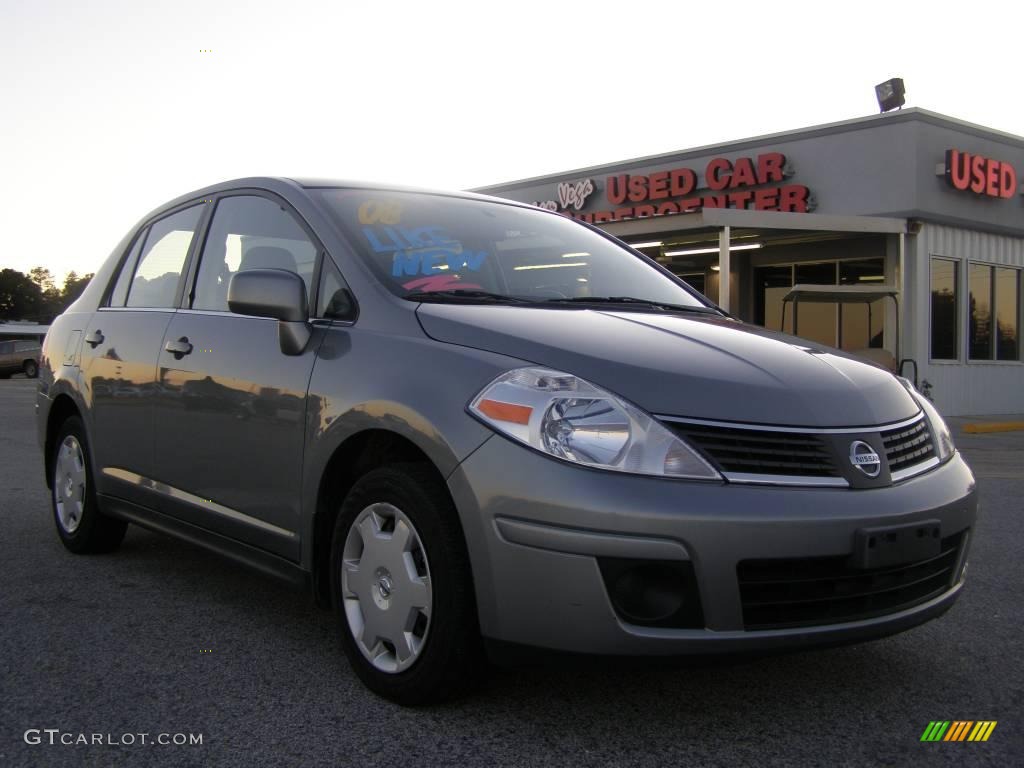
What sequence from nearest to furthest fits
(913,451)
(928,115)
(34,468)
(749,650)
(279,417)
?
(749,650) < (913,451) < (279,417) < (34,468) < (928,115)

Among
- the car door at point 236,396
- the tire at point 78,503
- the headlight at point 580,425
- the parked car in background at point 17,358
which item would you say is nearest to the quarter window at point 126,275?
the tire at point 78,503

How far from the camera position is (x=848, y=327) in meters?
19.5

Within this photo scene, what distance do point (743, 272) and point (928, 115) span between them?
5.48 meters

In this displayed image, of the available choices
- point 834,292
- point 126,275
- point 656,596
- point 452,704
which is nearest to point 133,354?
point 126,275

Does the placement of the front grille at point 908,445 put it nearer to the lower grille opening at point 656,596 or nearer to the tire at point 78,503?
the lower grille opening at point 656,596

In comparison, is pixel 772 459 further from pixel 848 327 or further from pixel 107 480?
pixel 848 327

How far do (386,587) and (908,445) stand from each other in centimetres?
152

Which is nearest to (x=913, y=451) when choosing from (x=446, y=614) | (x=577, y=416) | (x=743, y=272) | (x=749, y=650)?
(x=749, y=650)

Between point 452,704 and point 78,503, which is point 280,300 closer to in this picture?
point 452,704

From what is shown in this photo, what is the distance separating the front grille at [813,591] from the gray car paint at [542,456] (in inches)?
1.3

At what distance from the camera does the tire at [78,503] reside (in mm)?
4836

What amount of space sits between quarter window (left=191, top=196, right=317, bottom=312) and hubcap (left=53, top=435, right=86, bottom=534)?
131 cm

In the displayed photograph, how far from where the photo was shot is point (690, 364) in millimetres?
2740

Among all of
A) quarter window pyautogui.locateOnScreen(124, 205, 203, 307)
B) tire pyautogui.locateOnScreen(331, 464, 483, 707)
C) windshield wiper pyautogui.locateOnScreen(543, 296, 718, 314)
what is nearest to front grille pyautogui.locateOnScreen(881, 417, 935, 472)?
windshield wiper pyautogui.locateOnScreen(543, 296, 718, 314)
